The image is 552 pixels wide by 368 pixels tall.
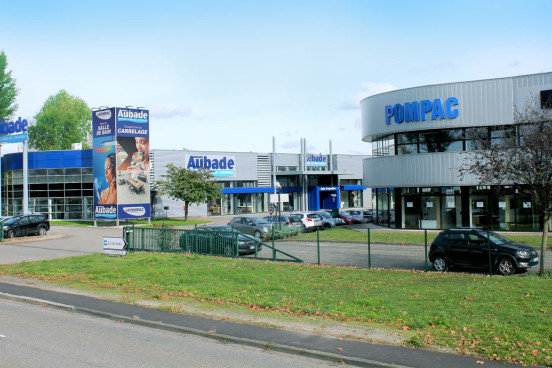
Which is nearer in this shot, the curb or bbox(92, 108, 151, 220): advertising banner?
the curb

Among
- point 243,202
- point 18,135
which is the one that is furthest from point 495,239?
point 243,202

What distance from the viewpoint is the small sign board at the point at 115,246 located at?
23.0 metres

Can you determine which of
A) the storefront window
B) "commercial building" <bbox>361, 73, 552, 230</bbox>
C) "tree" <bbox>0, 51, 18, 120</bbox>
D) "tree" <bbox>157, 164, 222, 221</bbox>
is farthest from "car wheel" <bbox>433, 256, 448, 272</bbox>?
"tree" <bbox>0, 51, 18, 120</bbox>

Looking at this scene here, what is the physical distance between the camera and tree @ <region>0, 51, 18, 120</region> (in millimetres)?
75812

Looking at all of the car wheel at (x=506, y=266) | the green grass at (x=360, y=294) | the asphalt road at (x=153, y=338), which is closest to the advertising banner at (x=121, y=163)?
the green grass at (x=360, y=294)

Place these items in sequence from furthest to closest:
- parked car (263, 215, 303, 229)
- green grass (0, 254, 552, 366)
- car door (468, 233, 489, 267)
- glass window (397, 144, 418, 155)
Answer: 1. glass window (397, 144, 418, 155)
2. parked car (263, 215, 303, 229)
3. car door (468, 233, 489, 267)
4. green grass (0, 254, 552, 366)

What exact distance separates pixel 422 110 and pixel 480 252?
18170 mm

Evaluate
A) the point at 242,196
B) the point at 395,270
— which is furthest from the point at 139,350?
the point at 242,196

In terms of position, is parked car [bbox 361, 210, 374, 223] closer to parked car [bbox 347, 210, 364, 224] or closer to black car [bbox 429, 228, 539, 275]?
parked car [bbox 347, 210, 364, 224]

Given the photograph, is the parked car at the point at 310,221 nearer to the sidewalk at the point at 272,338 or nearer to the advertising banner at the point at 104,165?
the advertising banner at the point at 104,165

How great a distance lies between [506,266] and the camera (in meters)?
17.6

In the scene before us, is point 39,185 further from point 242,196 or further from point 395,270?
point 395,270

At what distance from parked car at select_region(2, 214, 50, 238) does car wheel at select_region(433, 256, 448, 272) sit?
2742 cm

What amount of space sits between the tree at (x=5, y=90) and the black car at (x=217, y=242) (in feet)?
208
